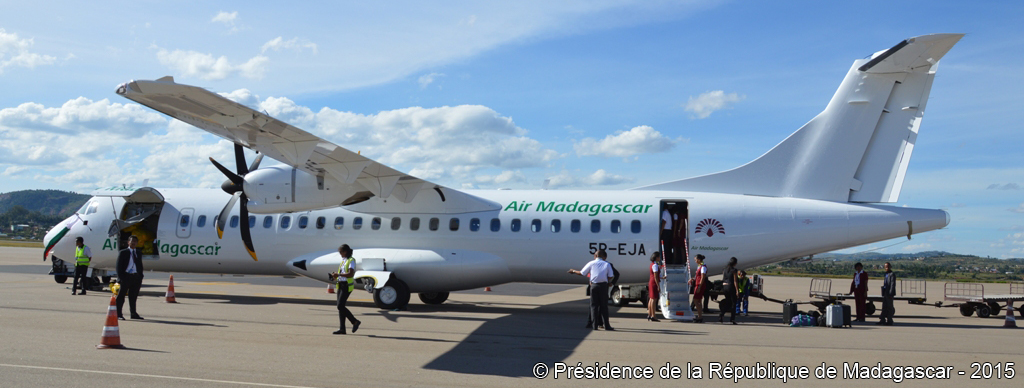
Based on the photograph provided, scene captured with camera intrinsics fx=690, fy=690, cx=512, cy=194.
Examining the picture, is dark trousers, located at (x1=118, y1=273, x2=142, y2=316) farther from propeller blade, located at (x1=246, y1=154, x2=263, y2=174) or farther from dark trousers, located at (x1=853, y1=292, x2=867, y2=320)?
dark trousers, located at (x1=853, y1=292, x2=867, y2=320)

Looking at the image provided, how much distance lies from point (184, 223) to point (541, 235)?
9.35 metres

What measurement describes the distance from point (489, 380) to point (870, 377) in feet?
15.1

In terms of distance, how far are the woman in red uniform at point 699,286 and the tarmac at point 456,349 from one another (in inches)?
16.9

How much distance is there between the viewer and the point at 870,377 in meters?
8.27

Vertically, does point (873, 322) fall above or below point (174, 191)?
below

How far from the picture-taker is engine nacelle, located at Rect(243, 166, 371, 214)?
49.2 ft

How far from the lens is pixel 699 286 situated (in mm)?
14125

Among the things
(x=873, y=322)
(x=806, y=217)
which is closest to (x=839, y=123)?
(x=806, y=217)

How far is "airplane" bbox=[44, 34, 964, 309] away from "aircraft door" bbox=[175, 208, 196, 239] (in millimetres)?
89

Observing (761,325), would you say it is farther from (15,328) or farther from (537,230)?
(15,328)

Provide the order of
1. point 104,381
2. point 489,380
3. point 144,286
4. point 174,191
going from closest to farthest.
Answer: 1. point 104,381
2. point 489,380
3. point 174,191
4. point 144,286

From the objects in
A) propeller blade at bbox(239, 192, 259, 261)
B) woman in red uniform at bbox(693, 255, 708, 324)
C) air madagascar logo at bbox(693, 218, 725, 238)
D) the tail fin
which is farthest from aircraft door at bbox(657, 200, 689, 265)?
propeller blade at bbox(239, 192, 259, 261)

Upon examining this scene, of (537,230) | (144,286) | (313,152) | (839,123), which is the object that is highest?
(839,123)

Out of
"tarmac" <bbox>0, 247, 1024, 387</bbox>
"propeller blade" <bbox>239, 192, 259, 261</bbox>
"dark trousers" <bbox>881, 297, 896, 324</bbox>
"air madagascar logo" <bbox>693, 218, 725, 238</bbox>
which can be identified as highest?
"air madagascar logo" <bbox>693, 218, 725, 238</bbox>
